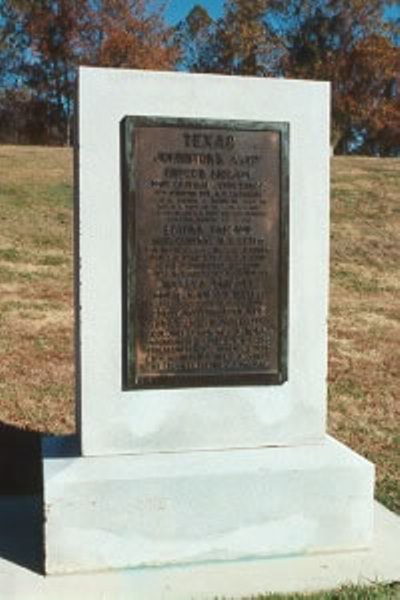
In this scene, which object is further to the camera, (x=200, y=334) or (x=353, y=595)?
(x=200, y=334)

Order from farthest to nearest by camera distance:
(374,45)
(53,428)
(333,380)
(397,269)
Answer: (374,45), (397,269), (333,380), (53,428)

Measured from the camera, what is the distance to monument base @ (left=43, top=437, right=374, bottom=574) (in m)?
4.19

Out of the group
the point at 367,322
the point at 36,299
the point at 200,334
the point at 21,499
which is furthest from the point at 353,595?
the point at 36,299

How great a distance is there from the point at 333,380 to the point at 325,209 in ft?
11.9

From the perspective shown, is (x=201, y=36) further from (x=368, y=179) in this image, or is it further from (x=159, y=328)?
(x=159, y=328)

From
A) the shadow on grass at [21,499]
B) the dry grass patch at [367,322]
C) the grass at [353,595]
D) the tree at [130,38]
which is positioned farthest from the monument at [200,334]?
the tree at [130,38]

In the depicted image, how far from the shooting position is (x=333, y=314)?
1055cm

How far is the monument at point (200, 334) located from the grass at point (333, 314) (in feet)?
1.85

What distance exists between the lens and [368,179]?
20.0 meters

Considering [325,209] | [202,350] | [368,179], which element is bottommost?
[202,350]

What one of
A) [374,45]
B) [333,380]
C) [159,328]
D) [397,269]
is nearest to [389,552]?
[159,328]

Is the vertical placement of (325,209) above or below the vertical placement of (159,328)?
above

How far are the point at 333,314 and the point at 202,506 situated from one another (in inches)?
255

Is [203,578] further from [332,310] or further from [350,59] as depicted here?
[350,59]
